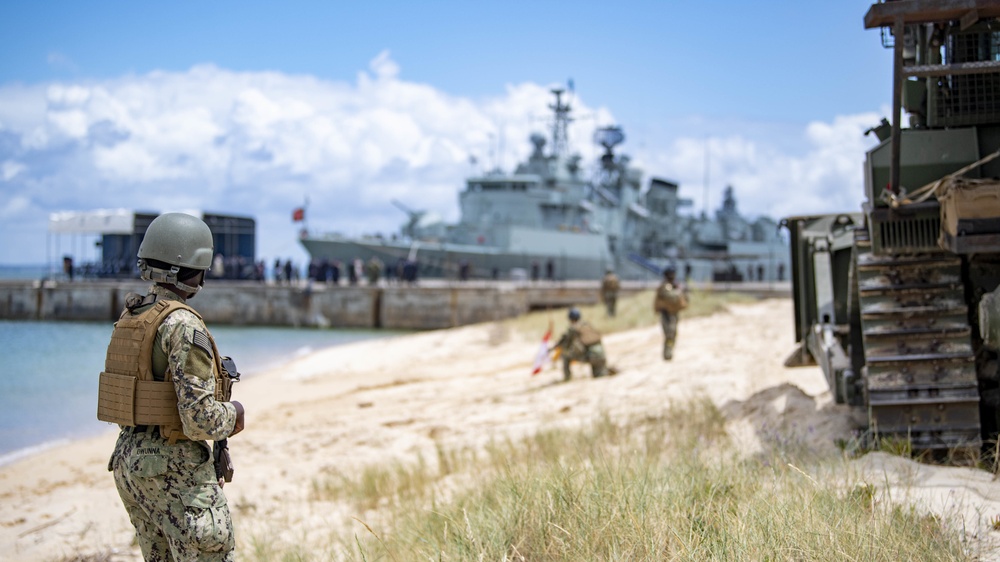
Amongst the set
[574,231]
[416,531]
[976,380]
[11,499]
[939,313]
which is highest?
[574,231]

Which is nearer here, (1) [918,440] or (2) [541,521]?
(2) [541,521]

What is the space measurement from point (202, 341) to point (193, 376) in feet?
0.41

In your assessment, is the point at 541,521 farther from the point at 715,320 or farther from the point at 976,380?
the point at 715,320

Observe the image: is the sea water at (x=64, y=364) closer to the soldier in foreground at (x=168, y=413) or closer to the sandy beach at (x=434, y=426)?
the sandy beach at (x=434, y=426)

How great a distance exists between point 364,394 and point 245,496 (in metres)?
6.28

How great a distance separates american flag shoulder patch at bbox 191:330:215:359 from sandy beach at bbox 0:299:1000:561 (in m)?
2.30

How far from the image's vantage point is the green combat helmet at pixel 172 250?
3.18 meters

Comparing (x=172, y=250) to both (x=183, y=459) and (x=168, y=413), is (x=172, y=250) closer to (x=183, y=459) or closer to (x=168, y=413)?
(x=168, y=413)

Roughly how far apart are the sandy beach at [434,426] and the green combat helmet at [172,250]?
2.33 m

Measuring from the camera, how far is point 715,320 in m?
17.4

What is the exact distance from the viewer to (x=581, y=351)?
11.4 m

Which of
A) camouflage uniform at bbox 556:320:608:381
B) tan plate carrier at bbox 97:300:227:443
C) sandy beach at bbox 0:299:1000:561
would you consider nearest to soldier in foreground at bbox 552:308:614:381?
camouflage uniform at bbox 556:320:608:381

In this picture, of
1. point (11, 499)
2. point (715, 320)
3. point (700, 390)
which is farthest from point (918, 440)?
point (715, 320)

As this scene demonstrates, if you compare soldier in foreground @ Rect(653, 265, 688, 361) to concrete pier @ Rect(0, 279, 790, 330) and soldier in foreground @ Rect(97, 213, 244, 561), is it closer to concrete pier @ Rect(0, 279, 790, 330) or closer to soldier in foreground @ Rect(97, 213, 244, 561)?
soldier in foreground @ Rect(97, 213, 244, 561)
